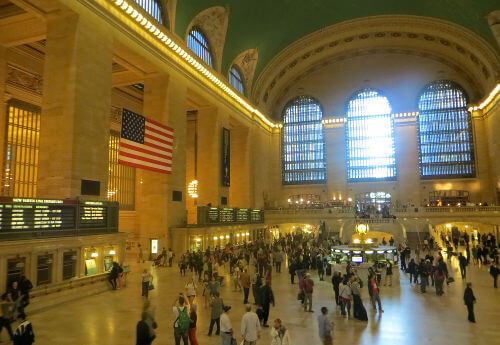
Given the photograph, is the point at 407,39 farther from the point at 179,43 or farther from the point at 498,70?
the point at 179,43

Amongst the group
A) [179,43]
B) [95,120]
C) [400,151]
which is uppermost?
[179,43]

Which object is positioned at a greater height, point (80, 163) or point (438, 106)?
point (438, 106)

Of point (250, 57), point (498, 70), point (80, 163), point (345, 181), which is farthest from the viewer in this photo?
point (345, 181)

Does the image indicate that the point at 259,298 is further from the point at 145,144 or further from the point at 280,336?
the point at 145,144

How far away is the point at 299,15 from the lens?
30.8m

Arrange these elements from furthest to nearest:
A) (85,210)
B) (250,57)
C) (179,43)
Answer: (250,57), (179,43), (85,210)

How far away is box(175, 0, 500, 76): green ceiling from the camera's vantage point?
2712cm

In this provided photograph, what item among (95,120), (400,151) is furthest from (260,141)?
(95,120)

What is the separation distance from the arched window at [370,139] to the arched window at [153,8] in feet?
83.3

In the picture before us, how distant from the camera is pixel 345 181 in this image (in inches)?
1576

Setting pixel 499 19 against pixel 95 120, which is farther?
pixel 499 19

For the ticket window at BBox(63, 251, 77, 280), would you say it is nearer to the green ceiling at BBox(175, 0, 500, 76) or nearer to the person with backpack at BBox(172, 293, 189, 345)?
the person with backpack at BBox(172, 293, 189, 345)

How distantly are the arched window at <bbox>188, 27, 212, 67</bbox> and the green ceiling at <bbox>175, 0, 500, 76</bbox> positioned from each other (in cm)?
183

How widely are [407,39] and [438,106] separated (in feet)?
24.7
